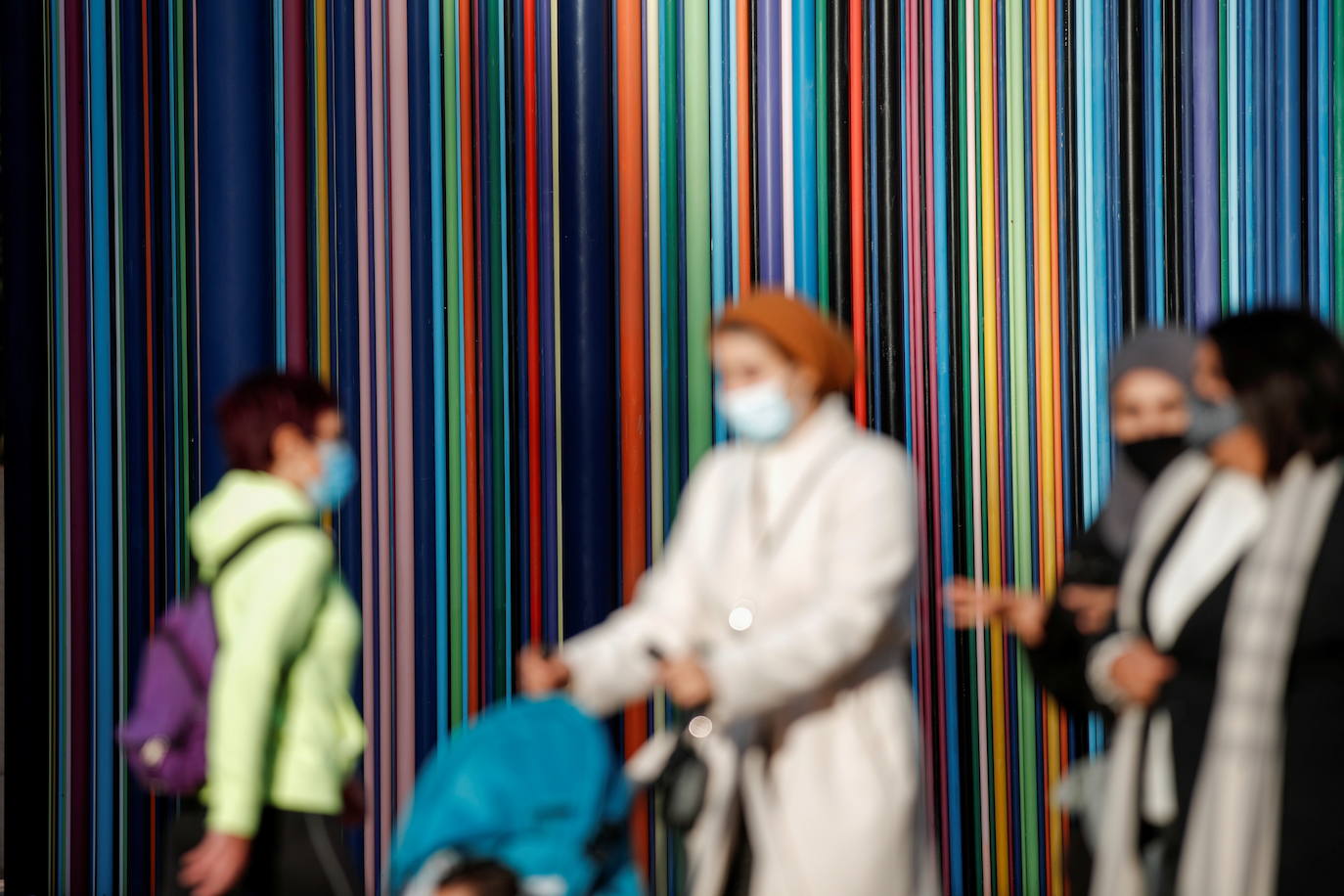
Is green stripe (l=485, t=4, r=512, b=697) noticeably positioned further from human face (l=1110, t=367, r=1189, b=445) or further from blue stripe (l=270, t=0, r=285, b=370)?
human face (l=1110, t=367, r=1189, b=445)

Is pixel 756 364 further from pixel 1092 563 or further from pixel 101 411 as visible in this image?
pixel 101 411

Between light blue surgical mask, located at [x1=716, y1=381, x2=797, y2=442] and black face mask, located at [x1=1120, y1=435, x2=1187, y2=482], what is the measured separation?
720 mm

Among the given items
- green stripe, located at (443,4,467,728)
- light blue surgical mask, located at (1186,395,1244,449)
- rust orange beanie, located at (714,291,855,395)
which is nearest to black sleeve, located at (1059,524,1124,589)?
light blue surgical mask, located at (1186,395,1244,449)

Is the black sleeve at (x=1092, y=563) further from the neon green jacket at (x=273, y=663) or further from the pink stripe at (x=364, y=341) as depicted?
the pink stripe at (x=364, y=341)

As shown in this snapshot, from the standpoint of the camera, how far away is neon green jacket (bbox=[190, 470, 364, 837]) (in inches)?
112

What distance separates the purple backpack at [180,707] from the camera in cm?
295

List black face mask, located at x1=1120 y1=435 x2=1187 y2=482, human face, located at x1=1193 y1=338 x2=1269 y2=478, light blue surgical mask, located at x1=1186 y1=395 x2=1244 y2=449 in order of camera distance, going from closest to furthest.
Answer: human face, located at x1=1193 y1=338 x2=1269 y2=478
light blue surgical mask, located at x1=1186 y1=395 x2=1244 y2=449
black face mask, located at x1=1120 y1=435 x2=1187 y2=482

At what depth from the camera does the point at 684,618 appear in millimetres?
3264

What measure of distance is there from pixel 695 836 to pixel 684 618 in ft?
1.20

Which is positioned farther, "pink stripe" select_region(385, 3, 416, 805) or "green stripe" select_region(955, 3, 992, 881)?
"pink stripe" select_region(385, 3, 416, 805)

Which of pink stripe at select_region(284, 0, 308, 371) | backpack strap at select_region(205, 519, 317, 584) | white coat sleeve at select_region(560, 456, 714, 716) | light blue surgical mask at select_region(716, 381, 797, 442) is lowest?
white coat sleeve at select_region(560, 456, 714, 716)

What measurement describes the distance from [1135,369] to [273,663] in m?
1.69

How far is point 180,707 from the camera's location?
2973 mm

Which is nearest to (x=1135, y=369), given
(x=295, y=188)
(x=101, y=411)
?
(x=295, y=188)
